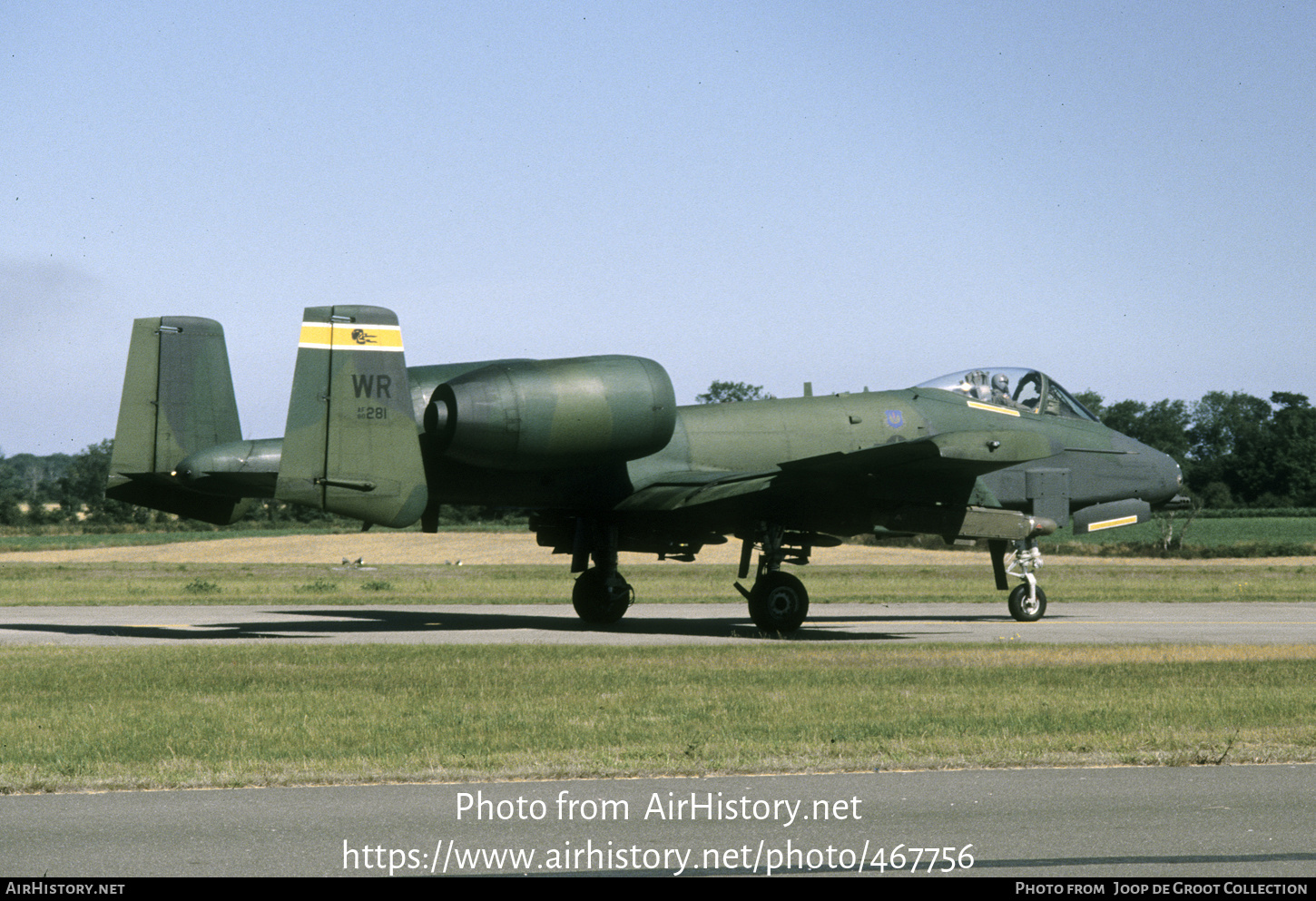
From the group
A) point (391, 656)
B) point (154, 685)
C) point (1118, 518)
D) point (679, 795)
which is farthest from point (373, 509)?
point (1118, 518)

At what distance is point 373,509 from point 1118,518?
13.7 meters

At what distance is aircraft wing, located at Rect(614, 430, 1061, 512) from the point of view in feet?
59.7

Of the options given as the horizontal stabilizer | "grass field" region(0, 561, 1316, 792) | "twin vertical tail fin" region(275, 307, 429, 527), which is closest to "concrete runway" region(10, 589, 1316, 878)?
"grass field" region(0, 561, 1316, 792)

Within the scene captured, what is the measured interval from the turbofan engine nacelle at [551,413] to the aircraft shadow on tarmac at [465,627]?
338cm

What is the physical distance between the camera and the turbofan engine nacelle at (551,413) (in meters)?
17.5

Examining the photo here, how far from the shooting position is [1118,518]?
77.8 ft

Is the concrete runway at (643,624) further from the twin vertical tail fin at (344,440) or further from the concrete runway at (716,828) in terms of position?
the concrete runway at (716,828)

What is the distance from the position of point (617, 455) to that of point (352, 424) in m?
3.86

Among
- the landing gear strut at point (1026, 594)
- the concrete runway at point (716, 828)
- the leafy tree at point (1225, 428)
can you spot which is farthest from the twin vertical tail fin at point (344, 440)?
the leafy tree at point (1225, 428)

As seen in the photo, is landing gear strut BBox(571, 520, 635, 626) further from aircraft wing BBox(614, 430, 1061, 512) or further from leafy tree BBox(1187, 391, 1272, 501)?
leafy tree BBox(1187, 391, 1272, 501)

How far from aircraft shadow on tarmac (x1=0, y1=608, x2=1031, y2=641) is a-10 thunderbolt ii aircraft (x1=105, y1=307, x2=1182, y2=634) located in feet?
2.74

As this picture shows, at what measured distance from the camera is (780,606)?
20.1 m

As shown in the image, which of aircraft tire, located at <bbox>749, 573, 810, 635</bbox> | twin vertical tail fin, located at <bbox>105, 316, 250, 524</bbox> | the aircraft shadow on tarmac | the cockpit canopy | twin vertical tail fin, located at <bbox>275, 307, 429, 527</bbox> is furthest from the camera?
the cockpit canopy

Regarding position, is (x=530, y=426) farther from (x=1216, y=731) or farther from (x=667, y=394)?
(x=1216, y=731)
